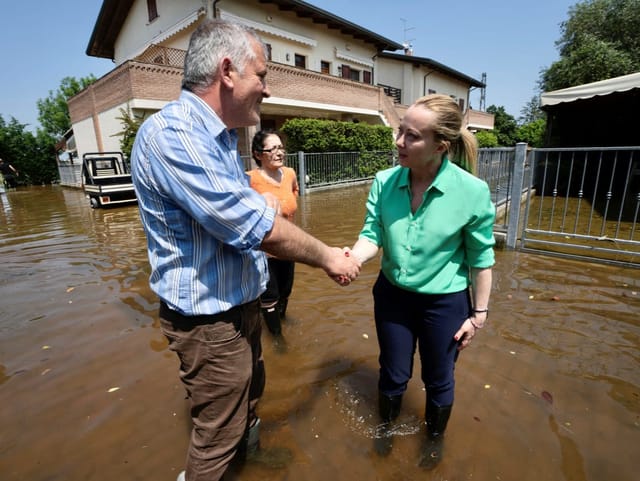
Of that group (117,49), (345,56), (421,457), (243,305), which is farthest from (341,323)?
(117,49)

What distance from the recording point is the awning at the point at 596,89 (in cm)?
768

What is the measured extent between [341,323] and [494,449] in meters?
1.95

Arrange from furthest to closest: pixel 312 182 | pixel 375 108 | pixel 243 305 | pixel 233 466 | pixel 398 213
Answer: pixel 375 108 → pixel 312 182 → pixel 233 466 → pixel 398 213 → pixel 243 305

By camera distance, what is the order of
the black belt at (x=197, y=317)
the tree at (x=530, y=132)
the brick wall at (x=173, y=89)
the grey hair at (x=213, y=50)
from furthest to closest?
1. the tree at (x=530, y=132)
2. the brick wall at (x=173, y=89)
3. the black belt at (x=197, y=317)
4. the grey hair at (x=213, y=50)

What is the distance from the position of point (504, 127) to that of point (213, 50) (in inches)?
2001

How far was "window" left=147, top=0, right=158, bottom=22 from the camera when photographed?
1989 centimetres

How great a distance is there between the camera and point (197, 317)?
5.32ft

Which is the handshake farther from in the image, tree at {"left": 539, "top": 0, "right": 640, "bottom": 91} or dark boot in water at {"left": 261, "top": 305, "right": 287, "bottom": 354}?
tree at {"left": 539, "top": 0, "right": 640, "bottom": 91}

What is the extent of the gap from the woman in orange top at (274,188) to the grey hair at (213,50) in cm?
166

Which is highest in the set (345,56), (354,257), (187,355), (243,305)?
(345,56)

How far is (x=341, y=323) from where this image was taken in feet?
13.0

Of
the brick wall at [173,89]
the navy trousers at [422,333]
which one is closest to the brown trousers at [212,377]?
the navy trousers at [422,333]

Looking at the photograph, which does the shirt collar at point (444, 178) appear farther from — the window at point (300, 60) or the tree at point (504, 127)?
the tree at point (504, 127)

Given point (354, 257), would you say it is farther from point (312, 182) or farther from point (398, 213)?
point (312, 182)
